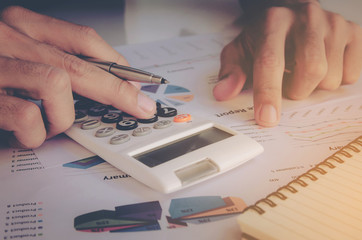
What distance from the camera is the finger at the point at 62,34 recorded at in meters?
0.59

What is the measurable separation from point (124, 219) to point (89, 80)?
24cm

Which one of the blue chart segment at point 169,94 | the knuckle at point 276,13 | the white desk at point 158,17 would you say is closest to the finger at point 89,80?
the blue chart segment at point 169,94

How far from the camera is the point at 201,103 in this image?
60 centimetres

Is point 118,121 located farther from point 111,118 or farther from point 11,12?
point 11,12

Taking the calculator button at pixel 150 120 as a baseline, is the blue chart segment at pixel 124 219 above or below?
below

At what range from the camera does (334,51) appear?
0.63 metres

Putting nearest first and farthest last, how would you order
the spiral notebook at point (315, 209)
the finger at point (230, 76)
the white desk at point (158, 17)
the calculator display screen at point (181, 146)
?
the spiral notebook at point (315, 209) < the calculator display screen at point (181, 146) < the finger at point (230, 76) < the white desk at point (158, 17)

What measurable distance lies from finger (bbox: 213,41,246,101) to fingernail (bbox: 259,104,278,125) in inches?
4.0

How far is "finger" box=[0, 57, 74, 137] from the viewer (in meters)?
0.45

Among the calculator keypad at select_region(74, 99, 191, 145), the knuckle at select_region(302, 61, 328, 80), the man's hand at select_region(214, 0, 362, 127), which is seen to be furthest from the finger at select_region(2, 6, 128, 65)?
the knuckle at select_region(302, 61, 328, 80)

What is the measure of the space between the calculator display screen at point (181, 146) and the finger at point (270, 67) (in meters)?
0.09

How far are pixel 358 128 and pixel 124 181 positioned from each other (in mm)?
328

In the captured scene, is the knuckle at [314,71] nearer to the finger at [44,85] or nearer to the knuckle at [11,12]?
the finger at [44,85]

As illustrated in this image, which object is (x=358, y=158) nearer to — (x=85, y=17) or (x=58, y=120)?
(x=58, y=120)
